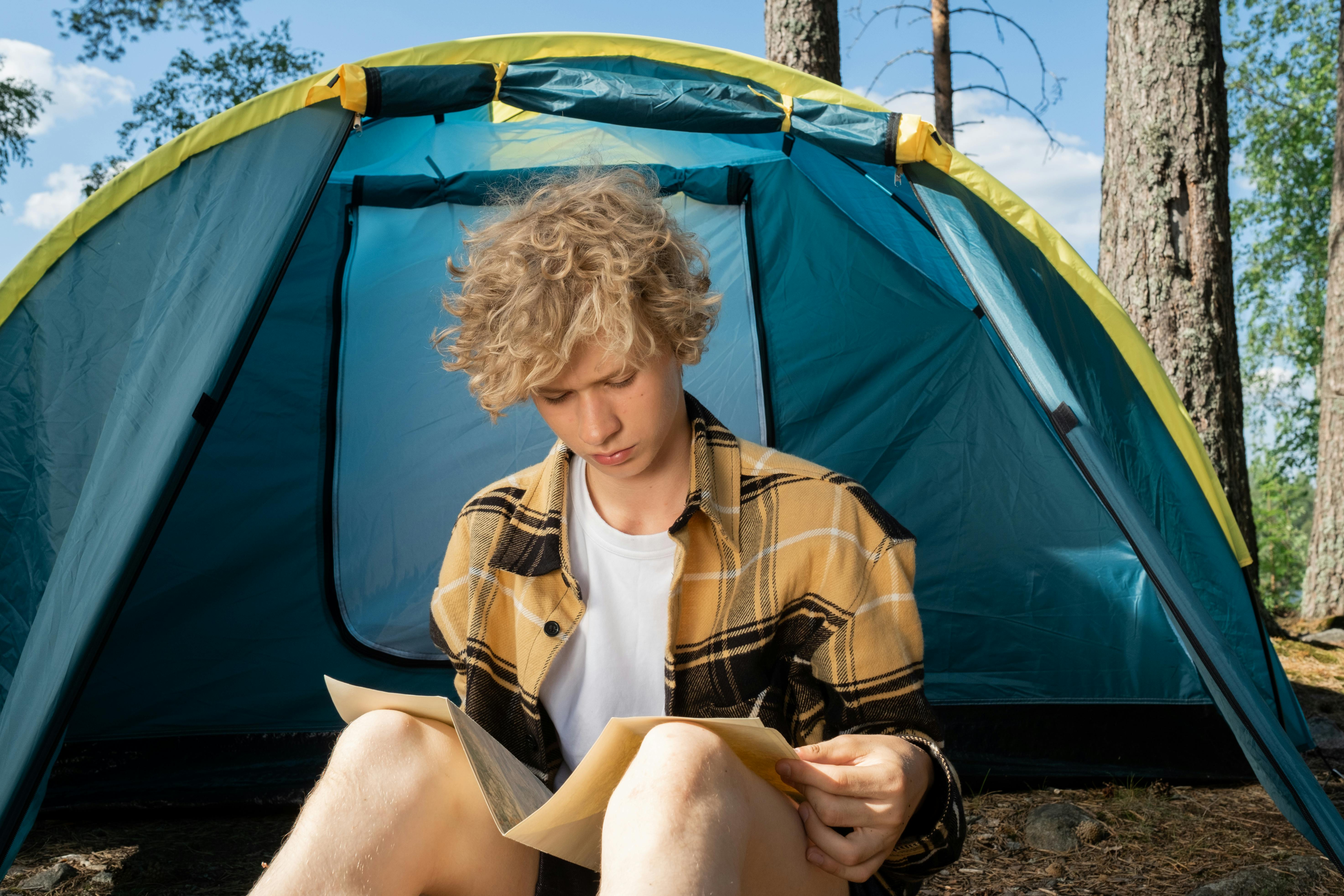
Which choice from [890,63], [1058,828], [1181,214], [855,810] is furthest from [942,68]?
[855,810]

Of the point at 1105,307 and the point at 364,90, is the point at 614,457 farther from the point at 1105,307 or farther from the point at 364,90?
the point at 1105,307

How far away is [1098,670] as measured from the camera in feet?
7.07

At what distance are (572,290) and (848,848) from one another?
0.64 metres

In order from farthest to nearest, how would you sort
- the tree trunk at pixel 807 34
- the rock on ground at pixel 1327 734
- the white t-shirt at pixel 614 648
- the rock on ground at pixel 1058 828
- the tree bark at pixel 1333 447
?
the tree bark at pixel 1333 447 < the tree trunk at pixel 807 34 < the rock on ground at pixel 1327 734 < the rock on ground at pixel 1058 828 < the white t-shirt at pixel 614 648

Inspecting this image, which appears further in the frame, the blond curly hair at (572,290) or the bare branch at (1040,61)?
the bare branch at (1040,61)

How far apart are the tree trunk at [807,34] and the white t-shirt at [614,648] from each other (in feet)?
8.45

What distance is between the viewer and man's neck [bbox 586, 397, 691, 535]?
117cm

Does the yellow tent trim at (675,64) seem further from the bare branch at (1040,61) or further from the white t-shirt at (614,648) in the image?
the bare branch at (1040,61)

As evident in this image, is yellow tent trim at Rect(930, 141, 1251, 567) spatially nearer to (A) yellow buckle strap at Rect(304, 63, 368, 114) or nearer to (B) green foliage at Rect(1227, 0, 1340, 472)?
(A) yellow buckle strap at Rect(304, 63, 368, 114)

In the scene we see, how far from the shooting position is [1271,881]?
5.10 feet

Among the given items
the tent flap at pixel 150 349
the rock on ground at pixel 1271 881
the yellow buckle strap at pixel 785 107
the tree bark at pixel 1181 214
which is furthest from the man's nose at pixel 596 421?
the tree bark at pixel 1181 214

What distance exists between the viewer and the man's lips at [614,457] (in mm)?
1074

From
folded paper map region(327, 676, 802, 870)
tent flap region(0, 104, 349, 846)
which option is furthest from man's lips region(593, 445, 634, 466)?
tent flap region(0, 104, 349, 846)

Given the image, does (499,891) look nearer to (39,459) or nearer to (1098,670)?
(39,459)
